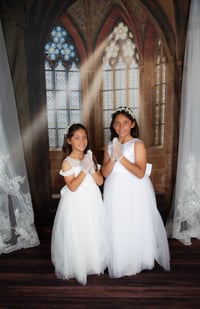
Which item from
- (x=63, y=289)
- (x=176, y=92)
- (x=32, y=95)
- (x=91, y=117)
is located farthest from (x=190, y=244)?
(x=32, y=95)

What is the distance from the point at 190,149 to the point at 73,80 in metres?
1.90

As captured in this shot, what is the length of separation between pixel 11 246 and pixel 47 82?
2.16 meters

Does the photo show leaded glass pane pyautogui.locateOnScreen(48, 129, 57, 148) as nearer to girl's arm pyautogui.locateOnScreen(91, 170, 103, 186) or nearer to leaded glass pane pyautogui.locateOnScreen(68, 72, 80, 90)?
leaded glass pane pyautogui.locateOnScreen(68, 72, 80, 90)

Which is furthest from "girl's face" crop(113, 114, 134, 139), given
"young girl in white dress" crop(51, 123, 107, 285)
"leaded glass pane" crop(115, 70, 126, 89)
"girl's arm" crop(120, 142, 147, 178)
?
"leaded glass pane" crop(115, 70, 126, 89)

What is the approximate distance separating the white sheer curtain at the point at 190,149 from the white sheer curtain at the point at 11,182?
161cm

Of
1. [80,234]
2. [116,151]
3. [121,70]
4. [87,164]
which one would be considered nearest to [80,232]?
[80,234]

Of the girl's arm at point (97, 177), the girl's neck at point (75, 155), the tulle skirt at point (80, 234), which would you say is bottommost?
the tulle skirt at point (80, 234)

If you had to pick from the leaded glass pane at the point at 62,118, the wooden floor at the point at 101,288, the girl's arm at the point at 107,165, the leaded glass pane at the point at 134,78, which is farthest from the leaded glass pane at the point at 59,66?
the wooden floor at the point at 101,288

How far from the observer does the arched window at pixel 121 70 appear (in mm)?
3877

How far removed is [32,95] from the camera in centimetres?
353

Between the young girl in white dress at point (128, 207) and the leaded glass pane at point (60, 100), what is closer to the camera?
the young girl in white dress at point (128, 207)

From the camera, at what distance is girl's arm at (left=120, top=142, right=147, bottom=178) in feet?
7.32

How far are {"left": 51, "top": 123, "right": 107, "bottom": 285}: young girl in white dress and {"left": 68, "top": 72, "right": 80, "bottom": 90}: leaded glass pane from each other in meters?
1.74

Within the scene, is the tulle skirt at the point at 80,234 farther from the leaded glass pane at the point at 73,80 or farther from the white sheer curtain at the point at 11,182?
the leaded glass pane at the point at 73,80
